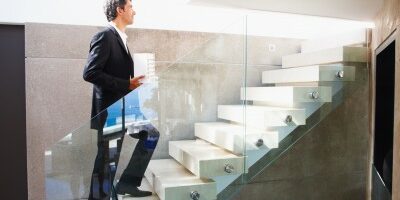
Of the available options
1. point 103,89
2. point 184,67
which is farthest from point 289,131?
point 103,89

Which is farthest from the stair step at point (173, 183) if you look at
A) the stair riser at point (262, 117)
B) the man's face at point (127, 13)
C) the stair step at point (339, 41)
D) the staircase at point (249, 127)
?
the stair step at point (339, 41)

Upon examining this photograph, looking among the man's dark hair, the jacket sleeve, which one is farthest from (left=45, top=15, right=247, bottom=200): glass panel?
the man's dark hair

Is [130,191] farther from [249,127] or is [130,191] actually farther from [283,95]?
[283,95]

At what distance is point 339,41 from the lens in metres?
3.25

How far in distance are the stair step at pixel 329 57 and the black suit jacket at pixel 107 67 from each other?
4.84 ft

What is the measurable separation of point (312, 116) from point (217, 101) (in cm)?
83

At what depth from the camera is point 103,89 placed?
263cm

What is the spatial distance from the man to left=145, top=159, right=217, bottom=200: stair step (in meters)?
0.10

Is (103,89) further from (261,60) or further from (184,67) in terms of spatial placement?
(261,60)

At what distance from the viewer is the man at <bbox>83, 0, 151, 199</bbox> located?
239 cm

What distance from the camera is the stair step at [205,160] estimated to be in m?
2.43

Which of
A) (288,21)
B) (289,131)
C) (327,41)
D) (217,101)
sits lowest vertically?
(289,131)

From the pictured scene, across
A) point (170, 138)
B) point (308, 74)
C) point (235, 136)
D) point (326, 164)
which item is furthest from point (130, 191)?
point (326, 164)

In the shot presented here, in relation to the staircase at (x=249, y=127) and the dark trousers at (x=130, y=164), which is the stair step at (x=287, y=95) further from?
the dark trousers at (x=130, y=164)
